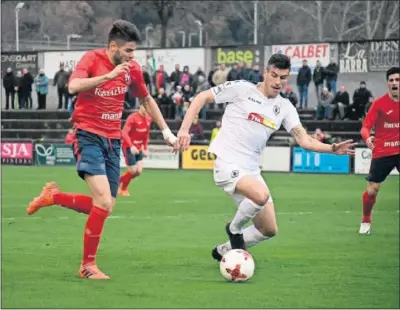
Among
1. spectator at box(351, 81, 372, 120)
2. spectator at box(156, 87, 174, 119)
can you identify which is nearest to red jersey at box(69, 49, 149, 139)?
spectator at box(351, 81, 372, 120)

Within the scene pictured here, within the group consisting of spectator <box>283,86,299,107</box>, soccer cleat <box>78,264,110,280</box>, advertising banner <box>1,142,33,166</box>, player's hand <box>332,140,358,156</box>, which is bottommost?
advertising banner <box>1,142,33,166</box>

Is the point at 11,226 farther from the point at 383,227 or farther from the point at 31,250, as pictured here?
the point at 383,227

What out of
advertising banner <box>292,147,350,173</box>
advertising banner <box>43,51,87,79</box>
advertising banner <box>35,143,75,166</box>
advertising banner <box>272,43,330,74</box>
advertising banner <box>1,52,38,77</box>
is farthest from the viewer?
advertising banner <box>1,52,38,77</box>

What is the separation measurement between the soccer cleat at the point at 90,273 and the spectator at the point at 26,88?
3663 centimetres

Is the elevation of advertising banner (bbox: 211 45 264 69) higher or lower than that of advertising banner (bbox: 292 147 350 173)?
higher

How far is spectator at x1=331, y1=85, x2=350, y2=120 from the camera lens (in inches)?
1527

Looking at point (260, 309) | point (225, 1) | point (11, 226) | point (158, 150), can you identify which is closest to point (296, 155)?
point (158, 150)

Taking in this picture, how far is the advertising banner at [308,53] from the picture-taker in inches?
1671

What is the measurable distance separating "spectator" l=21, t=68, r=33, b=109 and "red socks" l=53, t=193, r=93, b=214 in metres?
35.5

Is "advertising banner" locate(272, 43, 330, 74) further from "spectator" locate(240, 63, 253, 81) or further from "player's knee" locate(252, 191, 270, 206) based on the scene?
"player's knee" locate(252, 191, 270, 206)

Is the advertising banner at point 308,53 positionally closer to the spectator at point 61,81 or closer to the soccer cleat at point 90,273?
the spectator at point 61,81

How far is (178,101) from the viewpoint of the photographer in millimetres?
40969

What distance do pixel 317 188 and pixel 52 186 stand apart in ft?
51.3

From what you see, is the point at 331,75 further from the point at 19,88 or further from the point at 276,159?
the point at 19,88
